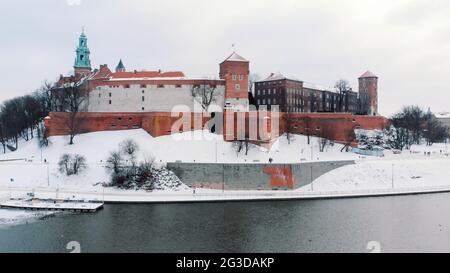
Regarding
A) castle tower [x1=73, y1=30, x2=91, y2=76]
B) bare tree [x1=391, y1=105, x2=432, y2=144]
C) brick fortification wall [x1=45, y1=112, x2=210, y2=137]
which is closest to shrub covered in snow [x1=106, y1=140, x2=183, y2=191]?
brick fortification wall [x1=45, y1=112, x2=210, y2=137]

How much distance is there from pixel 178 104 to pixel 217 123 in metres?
4.79

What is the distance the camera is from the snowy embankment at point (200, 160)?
26109mm

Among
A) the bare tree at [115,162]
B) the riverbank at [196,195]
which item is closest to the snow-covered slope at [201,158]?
the bare tree at [115,162]

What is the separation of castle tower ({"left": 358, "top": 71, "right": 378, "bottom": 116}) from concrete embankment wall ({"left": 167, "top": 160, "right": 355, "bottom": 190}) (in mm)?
24372

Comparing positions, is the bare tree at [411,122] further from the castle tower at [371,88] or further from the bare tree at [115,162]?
the bare tree at [115,162]

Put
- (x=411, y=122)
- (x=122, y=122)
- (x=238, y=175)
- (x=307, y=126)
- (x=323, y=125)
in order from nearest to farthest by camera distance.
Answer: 1. (x=238, y=175)
2. (x=122, y=122)
3. (x=307, y=126)
4. (x=323, y=125)
5. (x=411, y=122)

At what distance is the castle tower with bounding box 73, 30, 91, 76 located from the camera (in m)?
44.0

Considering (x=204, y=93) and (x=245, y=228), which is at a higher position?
(x=204, y=93)

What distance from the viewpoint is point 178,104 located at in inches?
1467

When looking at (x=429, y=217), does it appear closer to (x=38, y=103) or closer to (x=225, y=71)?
(x=225, y=71)

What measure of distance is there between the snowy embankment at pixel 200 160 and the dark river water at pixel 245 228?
8.69 feet

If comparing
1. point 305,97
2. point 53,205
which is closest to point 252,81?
point 305,97

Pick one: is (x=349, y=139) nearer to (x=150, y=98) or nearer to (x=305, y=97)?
(x=305, y=97)
